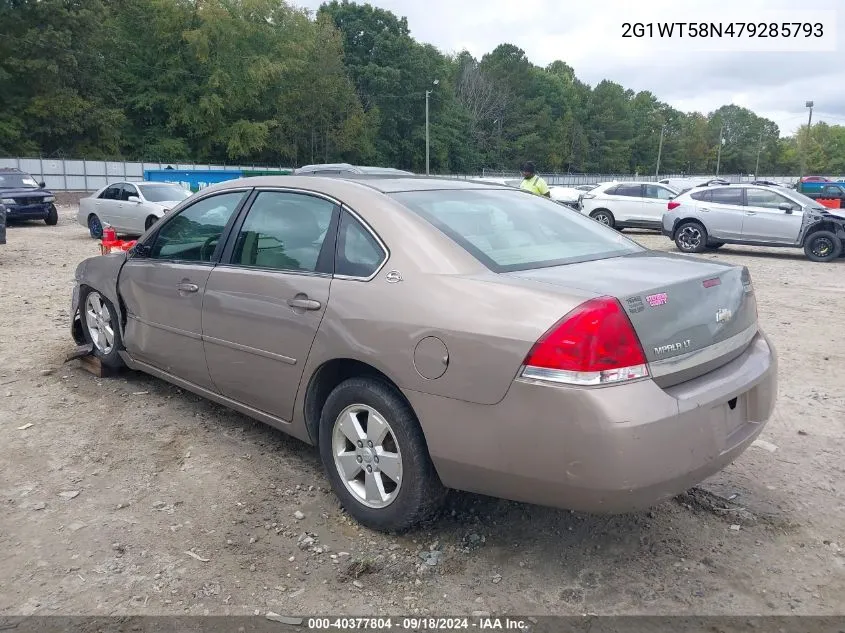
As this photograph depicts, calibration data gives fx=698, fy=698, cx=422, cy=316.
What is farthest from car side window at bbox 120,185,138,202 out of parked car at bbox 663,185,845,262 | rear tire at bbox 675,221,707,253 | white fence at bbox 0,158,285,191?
white fence at bbox 0,158,285,191

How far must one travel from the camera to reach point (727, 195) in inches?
595

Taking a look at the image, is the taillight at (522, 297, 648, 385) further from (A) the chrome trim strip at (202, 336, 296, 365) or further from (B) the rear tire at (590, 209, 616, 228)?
(B) the rear tire at (590, 209, 616, 228)

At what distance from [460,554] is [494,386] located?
878 mm

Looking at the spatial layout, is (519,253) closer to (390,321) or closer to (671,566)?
(390,321)

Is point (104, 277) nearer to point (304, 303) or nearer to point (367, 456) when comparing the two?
point (304, 303)

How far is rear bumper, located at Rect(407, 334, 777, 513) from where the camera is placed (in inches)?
97.0

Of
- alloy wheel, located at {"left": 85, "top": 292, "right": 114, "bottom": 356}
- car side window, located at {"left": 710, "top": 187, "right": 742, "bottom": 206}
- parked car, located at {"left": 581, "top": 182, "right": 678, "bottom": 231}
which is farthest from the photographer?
parked car, located at {"left": 581, "top": 182, "right": 678, "bottom": 231}

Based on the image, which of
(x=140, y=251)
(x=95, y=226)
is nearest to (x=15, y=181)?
(x=95, y=226)

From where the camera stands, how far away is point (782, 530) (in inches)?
128

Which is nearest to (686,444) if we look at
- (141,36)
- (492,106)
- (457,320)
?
(457,320)

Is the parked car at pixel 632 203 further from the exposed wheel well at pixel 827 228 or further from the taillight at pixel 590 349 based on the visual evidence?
the taillight at pixel 590 349

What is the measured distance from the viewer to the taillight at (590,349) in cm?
248

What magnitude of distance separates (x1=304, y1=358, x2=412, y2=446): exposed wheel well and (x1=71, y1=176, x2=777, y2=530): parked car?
0.01 meters

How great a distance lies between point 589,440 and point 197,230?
286 cm
